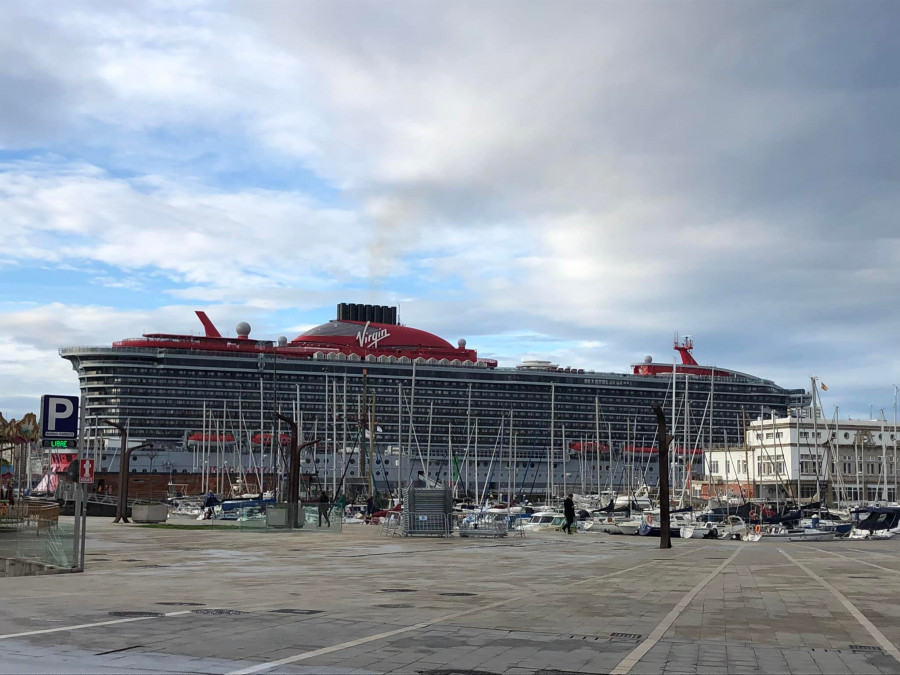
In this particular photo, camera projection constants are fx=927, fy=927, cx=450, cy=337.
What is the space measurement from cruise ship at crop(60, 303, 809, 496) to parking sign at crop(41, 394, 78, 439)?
289 ft

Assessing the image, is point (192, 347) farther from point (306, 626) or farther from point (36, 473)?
point (306, 626)

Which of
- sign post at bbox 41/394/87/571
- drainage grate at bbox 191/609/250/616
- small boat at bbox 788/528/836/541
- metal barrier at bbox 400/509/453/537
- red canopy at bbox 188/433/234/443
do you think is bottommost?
small boat at bbox 788/528/836/541

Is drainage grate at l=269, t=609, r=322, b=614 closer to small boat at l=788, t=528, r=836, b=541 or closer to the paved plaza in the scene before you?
the paved plaza

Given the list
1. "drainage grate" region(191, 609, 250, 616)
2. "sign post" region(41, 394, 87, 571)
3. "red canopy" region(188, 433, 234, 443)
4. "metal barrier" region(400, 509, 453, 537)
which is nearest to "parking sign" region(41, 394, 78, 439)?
"sign post" region(41, 394, 87, 571)

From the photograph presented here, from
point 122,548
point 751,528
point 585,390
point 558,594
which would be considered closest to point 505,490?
point 585,390

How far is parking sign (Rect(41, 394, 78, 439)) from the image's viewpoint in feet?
60.3

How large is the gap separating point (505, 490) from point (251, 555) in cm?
10194

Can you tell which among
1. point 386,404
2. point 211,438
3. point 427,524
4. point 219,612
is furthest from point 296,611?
point 386,404

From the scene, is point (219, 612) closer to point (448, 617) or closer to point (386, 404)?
point (448, 617)

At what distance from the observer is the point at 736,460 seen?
130m

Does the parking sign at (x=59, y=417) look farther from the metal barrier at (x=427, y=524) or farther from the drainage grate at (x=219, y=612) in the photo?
the metal barrier at (x=427, y=524)

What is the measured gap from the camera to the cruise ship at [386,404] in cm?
11588

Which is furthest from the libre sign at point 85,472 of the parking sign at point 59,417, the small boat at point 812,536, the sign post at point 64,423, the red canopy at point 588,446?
the red canopy at point 588,446

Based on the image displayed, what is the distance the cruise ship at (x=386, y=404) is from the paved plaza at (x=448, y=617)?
88644 millimetres
